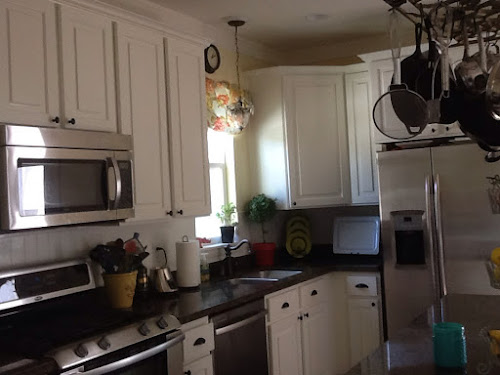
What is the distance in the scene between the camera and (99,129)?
2850 millimetres

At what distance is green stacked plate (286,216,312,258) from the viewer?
477 centimetres

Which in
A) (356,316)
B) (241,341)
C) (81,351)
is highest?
(81,351)

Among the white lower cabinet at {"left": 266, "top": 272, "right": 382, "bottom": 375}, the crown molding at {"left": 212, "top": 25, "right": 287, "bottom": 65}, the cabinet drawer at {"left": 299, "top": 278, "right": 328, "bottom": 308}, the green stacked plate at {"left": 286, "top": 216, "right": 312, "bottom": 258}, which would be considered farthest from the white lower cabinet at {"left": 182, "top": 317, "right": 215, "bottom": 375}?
the crown molding at {"left": 212, "top": 25, "right": 287, "bottom": 65}

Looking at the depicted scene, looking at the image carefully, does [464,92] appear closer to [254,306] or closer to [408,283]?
[254,306]

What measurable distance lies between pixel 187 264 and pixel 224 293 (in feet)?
1.00

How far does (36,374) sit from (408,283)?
267cm

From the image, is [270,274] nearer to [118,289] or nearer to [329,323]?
[329,323]

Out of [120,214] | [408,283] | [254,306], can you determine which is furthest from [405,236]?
[120,214]

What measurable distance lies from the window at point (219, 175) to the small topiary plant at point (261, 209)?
15cm

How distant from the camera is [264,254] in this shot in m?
4.48

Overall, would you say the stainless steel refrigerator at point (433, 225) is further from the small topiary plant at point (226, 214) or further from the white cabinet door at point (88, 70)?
the white cabinet door at point (88, 70)

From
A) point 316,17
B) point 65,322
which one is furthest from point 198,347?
point 316,17

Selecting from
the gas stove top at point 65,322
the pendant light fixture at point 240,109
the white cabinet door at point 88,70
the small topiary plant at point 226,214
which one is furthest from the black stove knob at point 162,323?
the pendant light fixture at point 240,109

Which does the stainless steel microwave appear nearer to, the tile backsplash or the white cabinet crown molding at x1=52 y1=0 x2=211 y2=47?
the tile backsplash
